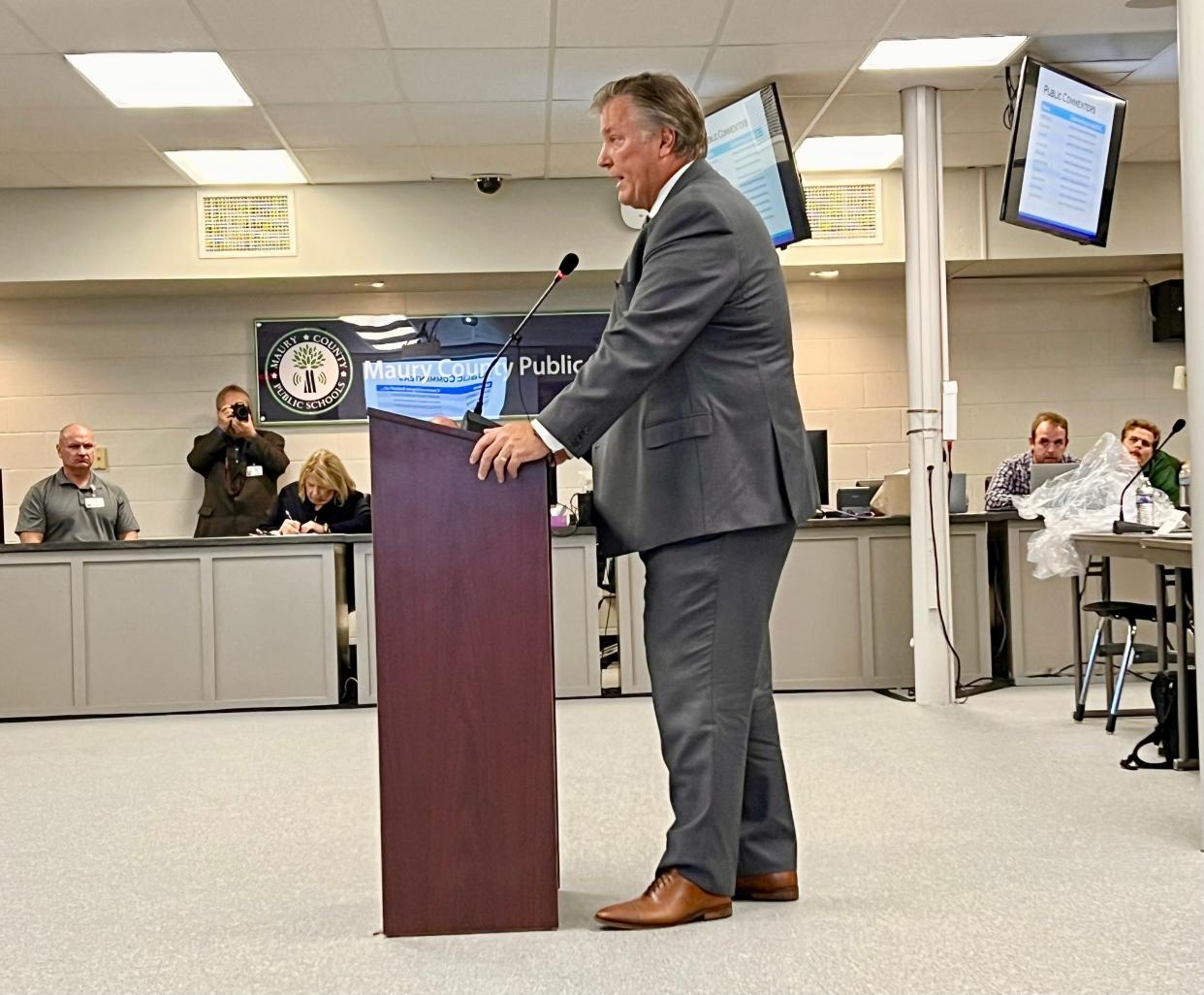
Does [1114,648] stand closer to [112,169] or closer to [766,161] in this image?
[766,161]

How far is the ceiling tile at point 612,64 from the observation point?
585 centimetres

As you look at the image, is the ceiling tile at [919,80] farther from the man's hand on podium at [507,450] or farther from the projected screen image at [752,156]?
the man's hand on podium at [507,450]

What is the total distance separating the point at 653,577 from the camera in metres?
2.52

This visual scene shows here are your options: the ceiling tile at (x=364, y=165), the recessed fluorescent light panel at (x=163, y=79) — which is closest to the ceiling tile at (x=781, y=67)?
the ceiling tile at (x=364, y=165)

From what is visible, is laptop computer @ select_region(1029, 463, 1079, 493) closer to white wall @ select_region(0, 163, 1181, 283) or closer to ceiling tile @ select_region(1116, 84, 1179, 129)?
ceiling tile @ select_region(1116, 84, 1179, 129)

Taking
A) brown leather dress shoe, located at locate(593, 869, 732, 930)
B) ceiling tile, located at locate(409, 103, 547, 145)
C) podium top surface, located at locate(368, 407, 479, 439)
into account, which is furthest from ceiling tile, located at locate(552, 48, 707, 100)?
brown leather dress shoe, located at locate(593, 869, 732, 930)

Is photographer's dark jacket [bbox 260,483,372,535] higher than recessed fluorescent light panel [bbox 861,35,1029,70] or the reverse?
the reverse

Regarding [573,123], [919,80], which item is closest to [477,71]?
[573,123]

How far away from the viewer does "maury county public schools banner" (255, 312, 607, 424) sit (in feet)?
27.5

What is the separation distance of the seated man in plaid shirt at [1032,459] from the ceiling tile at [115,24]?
4.21m

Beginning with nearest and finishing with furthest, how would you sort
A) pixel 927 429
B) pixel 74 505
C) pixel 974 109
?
1. pixel 927 429
2. pixel 974 109
3. pixel 74 505

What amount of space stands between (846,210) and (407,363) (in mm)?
2687

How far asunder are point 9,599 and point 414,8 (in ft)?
10.4

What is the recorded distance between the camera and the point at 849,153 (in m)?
7.63
